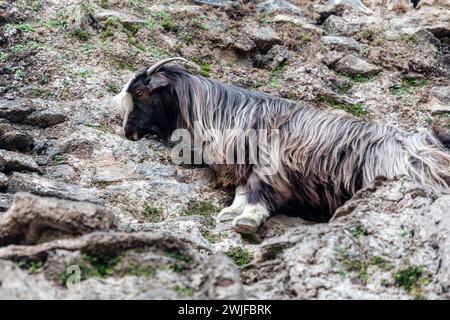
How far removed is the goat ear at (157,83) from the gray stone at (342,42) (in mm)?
3011

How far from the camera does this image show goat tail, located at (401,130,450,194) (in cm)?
664

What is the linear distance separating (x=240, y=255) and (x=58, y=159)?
2.27 metres

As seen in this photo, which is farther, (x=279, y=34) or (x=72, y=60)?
(x=279, y=34)

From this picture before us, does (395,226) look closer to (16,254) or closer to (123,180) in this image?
(16,254)

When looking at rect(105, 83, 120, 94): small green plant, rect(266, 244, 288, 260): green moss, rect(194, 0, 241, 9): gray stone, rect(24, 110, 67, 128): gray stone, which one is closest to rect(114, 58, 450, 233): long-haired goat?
rect(105, 83, 120, 94): small green plant

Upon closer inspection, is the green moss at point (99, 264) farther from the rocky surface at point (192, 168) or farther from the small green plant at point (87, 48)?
the small green plant at point (87, 48)

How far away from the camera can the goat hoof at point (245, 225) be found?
655 cm

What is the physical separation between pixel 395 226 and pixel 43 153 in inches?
152

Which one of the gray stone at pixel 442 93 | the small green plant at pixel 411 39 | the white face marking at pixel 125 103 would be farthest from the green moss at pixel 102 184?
the small green plant at pixel 411 39

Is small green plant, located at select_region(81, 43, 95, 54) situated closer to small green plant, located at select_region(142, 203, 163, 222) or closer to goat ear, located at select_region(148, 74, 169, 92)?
goat ear, located at select_region(148, 74, 169, 92)

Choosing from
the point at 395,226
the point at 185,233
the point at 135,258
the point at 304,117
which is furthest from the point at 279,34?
the point at 135,258

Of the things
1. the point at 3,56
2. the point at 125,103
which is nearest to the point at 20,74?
the point at 3,56

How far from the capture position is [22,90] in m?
8.44
